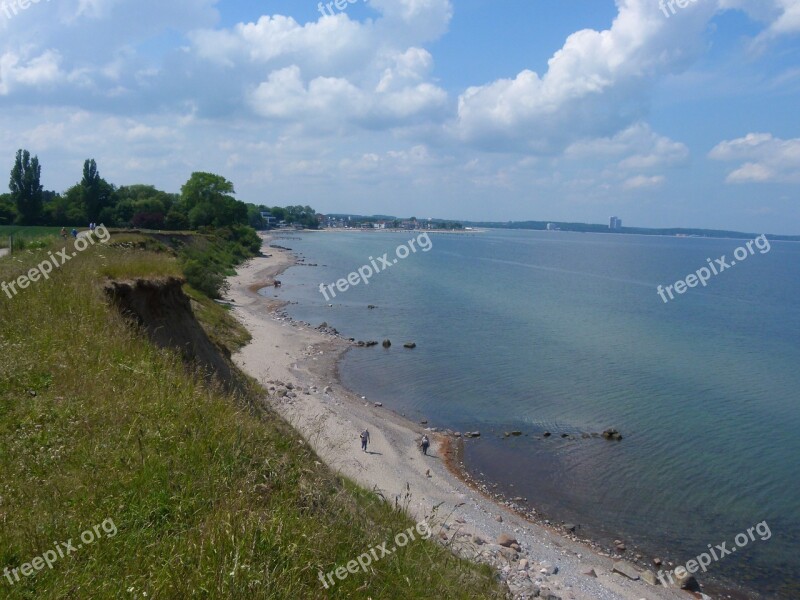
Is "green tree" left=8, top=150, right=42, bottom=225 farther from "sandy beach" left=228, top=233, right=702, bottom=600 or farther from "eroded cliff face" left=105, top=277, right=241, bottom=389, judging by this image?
"eroded cliff face" left=105, top=277, right=241, bottom=389

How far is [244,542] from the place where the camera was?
5809mm

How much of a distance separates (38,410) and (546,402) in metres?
29.1

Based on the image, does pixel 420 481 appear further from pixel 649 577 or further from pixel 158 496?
pixel 158 496

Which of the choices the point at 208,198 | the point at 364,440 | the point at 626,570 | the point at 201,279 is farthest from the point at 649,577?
the point at 208,198

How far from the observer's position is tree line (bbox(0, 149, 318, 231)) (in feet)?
226

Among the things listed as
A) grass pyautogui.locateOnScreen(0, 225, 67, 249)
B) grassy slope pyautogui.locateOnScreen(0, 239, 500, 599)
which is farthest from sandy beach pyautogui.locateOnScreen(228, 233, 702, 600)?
grass pyautogui.locateOnScreen(0, 225, 67, 249)

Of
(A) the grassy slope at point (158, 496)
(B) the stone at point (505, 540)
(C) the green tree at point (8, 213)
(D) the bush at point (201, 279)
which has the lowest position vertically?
(B) the stone at point (505, 540)

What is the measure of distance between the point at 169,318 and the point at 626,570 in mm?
14774

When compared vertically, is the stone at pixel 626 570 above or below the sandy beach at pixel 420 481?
below

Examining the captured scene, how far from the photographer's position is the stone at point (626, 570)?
17156 millimetres

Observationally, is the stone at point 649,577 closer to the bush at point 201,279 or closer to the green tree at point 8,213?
the bush at point 201,279

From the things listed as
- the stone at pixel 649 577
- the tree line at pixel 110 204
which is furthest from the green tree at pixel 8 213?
the stone at pixel 649 577

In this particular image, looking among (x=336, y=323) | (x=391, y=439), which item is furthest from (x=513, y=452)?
(x=336, y=323)

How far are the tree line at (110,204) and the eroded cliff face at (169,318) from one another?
218 feet
